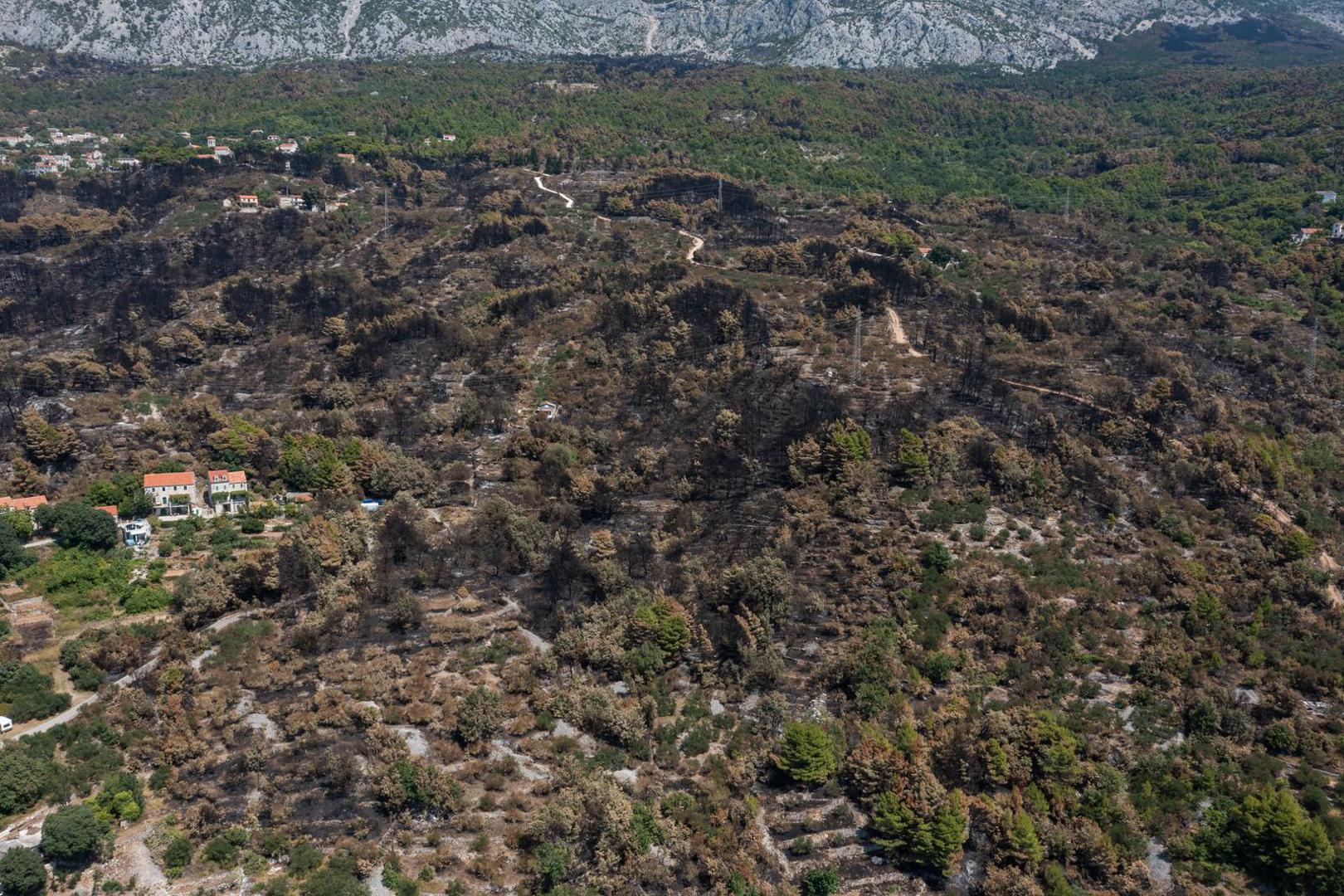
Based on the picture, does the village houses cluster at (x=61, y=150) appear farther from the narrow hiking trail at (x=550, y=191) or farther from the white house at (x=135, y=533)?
the white house at (x=135, y=533)

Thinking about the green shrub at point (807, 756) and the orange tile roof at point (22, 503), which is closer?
the green shrub at point (807, 756)

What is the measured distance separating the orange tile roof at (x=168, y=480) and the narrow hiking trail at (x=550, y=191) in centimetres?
4570

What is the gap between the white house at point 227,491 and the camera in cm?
4967

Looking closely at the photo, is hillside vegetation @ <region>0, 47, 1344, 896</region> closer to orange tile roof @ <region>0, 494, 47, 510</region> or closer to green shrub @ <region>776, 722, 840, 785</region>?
green shrub @ <region>776, 722, 840, 785</region>

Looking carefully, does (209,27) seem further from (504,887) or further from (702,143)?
(504,887)

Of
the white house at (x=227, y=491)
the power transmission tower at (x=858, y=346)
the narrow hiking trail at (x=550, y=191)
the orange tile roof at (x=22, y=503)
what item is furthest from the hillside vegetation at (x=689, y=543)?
the narrow hiking trail at (x=550, y=191)

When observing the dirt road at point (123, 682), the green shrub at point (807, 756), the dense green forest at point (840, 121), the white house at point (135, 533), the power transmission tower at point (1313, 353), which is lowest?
the dirt road at point (123, 682)

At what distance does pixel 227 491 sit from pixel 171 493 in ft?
8.19

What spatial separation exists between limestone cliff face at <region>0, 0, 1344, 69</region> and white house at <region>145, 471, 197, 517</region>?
109 m

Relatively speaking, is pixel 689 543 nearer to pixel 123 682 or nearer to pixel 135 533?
pixel 123 682

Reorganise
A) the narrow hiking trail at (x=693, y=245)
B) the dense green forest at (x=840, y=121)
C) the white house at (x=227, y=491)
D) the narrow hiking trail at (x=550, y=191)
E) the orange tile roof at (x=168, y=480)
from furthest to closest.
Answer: the dense green forest at (x=840, y=121)
the narrow hiking trail at (x=550, y=191)
the narrow hiking trail at (x=693, y=245)
the white house at (x=227, y=491)
the orange tile roof at (x=168, y=480)

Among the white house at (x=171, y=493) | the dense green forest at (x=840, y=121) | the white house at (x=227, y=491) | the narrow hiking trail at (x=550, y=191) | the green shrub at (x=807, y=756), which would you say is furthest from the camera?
the dense green forest at (x=840, y=121)

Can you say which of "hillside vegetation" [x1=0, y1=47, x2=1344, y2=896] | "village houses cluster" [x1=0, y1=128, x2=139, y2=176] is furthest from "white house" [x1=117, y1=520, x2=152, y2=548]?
"village houses cluster" [x1=0, y1=128, x2=139, y2=176]

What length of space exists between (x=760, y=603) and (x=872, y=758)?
8.69 meters
